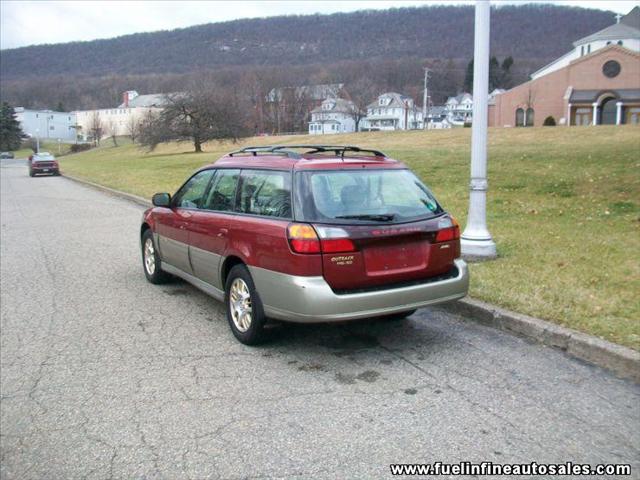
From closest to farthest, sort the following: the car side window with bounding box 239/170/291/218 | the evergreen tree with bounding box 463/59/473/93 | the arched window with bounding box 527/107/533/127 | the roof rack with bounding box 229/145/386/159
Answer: the car side window with bounding box 239/170/291/218 < the roof rack with bounding box 229/145/386/159 < the arched window with bounding box 527/107/533/127 < the evergreen tree with bounding box 463/59/473/93

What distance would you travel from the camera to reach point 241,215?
5.18 metres

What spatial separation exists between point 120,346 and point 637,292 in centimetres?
497

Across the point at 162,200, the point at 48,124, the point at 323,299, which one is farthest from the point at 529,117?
the point at 48,124

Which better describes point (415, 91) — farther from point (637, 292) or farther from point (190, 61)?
point (637, 292)

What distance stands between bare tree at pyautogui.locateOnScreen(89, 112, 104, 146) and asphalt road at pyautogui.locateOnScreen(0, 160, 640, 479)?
342 feet

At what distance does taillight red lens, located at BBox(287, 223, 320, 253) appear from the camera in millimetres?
4371

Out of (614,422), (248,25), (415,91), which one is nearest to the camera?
(614,422)

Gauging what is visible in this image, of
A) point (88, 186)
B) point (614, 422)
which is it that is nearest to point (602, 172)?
point (614, 422)

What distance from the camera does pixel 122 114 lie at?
91.0 metres

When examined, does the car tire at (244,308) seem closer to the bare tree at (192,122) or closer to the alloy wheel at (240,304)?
the alloy wheel at (240,304)

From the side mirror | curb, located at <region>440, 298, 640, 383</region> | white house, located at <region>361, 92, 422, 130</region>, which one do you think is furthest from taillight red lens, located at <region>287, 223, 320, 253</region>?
white house, located at <region>361, 92, 422, 130</region>

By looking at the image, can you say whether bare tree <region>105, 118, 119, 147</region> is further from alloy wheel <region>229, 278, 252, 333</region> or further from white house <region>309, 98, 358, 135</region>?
alloy wheel <region>229, 278, 252, 333</region>

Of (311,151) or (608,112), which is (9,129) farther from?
(311,151)

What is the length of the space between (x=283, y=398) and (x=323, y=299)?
773 millimetres
